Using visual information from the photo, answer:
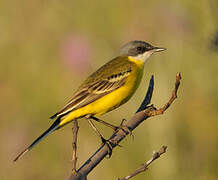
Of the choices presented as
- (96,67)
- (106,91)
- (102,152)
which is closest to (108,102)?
(106,91)

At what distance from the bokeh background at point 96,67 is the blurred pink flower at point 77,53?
17mm

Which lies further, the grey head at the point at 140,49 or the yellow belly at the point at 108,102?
the grey head at the point at 140,49

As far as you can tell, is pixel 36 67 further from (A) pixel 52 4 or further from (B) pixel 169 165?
(B) pixel 169 165

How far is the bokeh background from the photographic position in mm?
7234

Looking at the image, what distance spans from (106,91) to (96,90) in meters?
0.15

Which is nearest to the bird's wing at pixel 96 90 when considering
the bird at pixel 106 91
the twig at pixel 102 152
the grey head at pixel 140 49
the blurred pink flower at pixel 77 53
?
the bird at pixel 106 91

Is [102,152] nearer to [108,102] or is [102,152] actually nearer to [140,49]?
[108,102]

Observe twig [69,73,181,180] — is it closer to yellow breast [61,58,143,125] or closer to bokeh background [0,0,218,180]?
yellow breast [61,58,143,125]

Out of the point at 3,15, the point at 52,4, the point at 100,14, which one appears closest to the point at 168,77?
the point at 100,14

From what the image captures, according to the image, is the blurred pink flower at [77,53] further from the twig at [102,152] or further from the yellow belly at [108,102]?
the twig at [102,152]

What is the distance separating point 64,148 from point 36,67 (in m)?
1.97

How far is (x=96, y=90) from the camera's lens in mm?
6230

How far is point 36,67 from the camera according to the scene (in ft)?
30.6

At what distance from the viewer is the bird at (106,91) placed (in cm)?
579
